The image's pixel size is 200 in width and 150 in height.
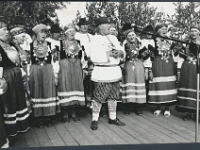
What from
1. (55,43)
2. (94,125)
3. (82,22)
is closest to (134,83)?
(94,125)

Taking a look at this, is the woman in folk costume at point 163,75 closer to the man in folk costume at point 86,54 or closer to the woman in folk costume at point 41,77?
the man in folk costume at point 86,54

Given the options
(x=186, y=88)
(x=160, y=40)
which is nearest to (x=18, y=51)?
(x=160, y=40)

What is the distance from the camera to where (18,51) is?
375 centimetres

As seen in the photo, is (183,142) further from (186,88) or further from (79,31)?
(79,31)

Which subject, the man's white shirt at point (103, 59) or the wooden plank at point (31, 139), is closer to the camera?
the wooden plank at point (31, 139)

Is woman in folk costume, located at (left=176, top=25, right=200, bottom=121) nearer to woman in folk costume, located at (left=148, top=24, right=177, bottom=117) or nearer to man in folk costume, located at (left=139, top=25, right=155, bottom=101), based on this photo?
woman in folk costume, located at (left=148, top=24, right=177, bottom=117)

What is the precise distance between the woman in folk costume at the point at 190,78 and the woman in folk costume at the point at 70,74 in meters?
1.66

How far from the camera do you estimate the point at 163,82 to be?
15.6 ft

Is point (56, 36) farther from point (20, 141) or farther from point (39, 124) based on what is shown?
point (20, 141)

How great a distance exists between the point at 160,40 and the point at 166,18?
383mm

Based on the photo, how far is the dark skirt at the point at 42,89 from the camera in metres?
4.19

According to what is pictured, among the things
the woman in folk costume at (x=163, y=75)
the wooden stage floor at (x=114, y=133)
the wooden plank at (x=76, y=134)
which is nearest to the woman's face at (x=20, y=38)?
the wooden stage floor at (x=114, y=133)

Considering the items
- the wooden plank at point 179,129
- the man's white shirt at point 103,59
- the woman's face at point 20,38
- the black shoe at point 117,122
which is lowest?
the wooden plank at point 179,129

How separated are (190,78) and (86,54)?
1734 millimetres
